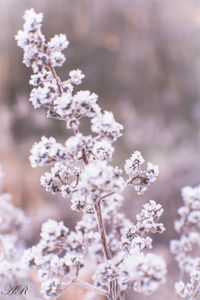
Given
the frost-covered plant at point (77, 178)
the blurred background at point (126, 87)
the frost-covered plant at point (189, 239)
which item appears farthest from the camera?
the blurred background at point (126, 87)

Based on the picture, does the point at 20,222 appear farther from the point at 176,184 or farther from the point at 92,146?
the point at 176,184

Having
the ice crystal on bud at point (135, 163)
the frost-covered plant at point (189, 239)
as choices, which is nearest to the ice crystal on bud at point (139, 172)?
the ice crystal on bud at point (135, 163)

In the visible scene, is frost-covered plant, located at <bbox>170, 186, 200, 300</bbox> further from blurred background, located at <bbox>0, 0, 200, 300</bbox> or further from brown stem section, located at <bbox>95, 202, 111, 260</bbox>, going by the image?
blurred background, located at <bbox>0, 0, 200, 300</bbox>

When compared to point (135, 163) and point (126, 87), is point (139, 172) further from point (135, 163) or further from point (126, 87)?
point (126, 87)

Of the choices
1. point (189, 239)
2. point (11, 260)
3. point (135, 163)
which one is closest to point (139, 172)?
point (135, 163)

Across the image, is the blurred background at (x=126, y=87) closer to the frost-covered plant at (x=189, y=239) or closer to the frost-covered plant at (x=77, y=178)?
the frost-covered plant at (x=189, y=239)

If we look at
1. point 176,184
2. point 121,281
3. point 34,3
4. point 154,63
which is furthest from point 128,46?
point 121,281
